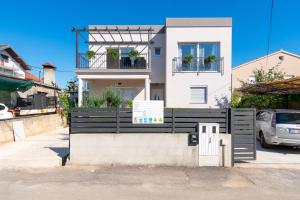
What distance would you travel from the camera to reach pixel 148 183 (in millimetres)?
5355

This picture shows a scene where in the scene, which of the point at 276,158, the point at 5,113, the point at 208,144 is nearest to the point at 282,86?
the point at 276,158

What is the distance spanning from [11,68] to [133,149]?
2868cm

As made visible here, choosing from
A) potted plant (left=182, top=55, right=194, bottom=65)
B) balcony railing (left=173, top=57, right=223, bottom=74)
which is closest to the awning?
balcony railing (left=173, top=57, right=223, bottom=74)

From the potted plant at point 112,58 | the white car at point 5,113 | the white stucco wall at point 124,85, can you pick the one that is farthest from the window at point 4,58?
the potted plant at point 112,58

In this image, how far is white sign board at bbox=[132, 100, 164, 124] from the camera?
6875 millimetres

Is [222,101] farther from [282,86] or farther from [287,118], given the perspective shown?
[287,118]

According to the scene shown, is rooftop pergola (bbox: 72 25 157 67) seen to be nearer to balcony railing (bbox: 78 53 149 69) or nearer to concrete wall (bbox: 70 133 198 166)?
balcony railing (bbox: 78 53 149 69)

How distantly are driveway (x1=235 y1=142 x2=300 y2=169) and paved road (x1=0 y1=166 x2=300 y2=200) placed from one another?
57 cm

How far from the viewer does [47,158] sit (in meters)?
7.48

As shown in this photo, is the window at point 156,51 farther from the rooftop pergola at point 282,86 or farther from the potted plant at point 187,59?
the rooftop pergola at point 282,86

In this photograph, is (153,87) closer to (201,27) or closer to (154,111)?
(201,27)

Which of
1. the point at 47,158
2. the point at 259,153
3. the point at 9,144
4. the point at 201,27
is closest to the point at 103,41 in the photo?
the point at 201,27

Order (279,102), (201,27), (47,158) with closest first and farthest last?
(47,158) < (279,102) < (201,27)

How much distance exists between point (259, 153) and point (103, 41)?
13515mm
